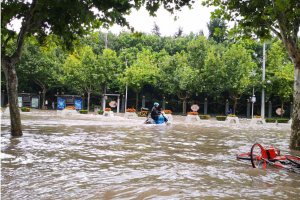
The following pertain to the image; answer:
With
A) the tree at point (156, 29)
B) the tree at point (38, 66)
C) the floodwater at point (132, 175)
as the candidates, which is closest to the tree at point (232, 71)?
the tree at point (38, 66)

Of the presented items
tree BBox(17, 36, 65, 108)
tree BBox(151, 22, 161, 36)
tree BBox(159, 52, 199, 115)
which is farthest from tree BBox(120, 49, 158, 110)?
tree BBox(151, 22, 161, 36)

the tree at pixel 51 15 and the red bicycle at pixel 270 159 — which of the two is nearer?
the red bicycle at pixel 270 159

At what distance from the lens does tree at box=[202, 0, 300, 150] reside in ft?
32.8

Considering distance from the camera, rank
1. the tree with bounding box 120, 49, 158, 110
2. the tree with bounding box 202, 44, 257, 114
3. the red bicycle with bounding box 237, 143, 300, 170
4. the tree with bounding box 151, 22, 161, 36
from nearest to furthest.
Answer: the red bicycle with bounding box 237, 143, 300, 170, the tree with bounding box 202, 44, 257, 114, the tree with bounding box 120, 49, 158, 110, the tree with bounding box 151, 22, 161, 36

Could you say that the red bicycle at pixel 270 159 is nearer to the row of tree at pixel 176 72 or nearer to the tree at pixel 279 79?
the row of tree at pixel 176 72

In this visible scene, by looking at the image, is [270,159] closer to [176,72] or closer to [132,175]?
[132,175]

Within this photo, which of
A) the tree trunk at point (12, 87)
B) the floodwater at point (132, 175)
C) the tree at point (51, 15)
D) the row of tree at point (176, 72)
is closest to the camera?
the floodwater at point (132, 175)

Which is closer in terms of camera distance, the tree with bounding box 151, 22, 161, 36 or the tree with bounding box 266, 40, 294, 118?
the tree with bounding box 266, 40, 294, 118

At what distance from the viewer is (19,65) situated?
45312mm

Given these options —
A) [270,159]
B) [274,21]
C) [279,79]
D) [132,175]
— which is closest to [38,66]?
[279,79]

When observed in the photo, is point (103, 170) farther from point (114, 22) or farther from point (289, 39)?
point (289, 39)

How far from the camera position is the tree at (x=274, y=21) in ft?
32.8

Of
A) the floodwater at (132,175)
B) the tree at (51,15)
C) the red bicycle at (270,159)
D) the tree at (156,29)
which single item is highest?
the tree at (156,29)

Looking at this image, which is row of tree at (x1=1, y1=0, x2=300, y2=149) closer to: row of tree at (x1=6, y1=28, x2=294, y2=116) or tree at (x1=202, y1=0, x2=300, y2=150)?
tree at (x1=202, y1=0, x2=300, y2=150)
